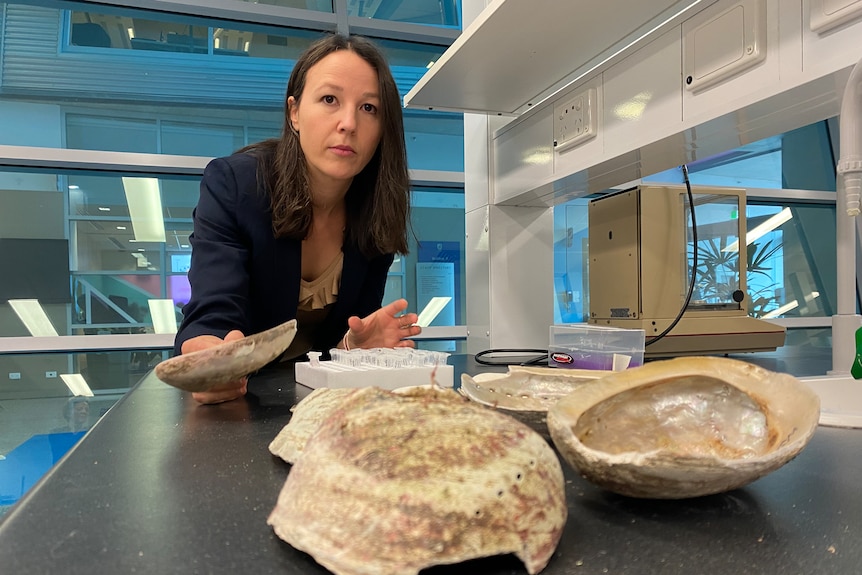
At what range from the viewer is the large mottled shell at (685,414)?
0.31m

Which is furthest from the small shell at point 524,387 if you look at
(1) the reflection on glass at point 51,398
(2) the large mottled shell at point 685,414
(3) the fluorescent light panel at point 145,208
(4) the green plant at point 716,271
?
(3) the fluorescent light panel at point 145,208

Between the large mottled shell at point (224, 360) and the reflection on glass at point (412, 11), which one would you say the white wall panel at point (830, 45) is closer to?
the large mottled shell at point (224, 360)

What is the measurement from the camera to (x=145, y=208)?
2684 millimetres

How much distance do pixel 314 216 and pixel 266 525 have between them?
37.8 inches

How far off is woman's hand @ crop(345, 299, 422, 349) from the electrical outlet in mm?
459

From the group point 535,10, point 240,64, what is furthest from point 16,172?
point 535,10

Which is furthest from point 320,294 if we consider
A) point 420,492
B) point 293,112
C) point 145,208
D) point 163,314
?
point 145,208

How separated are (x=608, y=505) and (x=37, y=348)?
8.98 ft

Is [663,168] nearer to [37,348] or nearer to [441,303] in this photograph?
[441,303]

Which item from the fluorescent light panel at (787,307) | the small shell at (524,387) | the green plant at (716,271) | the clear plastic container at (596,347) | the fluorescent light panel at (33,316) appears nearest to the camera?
the small shell at (524,387)

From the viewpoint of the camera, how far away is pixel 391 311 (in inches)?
41.0

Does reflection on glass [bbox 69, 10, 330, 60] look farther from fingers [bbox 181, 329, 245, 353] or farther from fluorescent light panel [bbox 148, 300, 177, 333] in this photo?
fingers [bbox 181, 329, 245, 353]

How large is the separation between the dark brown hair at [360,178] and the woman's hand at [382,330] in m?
0.23

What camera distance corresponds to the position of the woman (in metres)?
0.99
